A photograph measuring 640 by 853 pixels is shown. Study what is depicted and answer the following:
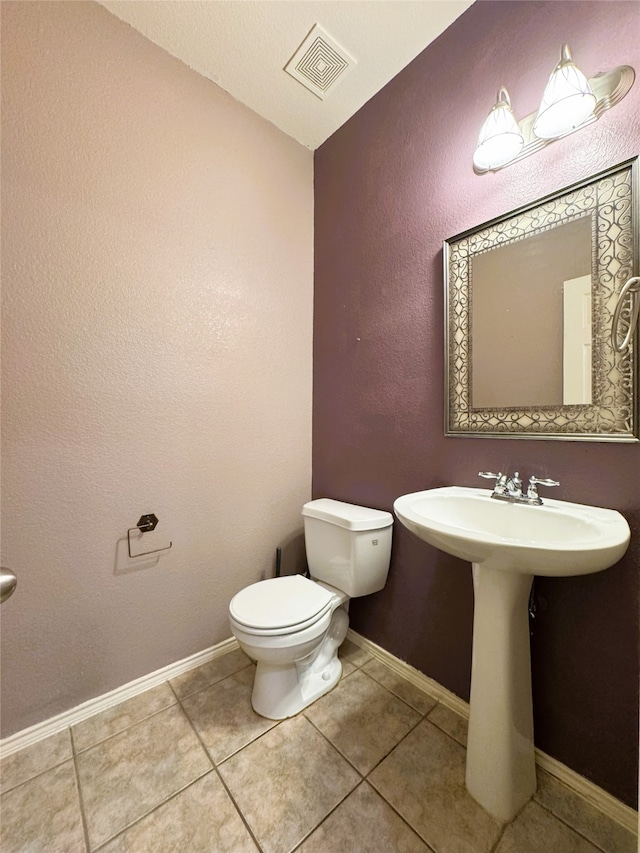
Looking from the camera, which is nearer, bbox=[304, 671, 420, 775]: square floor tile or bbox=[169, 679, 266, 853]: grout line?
bbox=[169, 679, 266, 853]: grout line

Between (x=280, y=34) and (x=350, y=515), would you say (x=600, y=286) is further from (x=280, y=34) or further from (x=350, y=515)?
(x=280, y=34)

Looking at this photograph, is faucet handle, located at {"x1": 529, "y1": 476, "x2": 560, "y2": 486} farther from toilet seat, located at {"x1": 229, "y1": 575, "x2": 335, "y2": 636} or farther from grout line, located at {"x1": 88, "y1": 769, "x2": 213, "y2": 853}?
grout line, located at {"x1": 88, "y1": 769, "x2": 213, "y2": 853}

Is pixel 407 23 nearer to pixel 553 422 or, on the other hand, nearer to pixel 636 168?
pixel 636 168

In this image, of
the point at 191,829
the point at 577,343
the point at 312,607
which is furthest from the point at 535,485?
the point at 191,829

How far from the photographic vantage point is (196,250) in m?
1.43

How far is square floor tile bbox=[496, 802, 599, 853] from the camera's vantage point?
0.82 meters

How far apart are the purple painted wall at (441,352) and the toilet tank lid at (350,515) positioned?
79 millimetres

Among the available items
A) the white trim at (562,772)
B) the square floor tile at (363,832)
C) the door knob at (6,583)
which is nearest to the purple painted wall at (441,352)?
the white trim at (562,772)

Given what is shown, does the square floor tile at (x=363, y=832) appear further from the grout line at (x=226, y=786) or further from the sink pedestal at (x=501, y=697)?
the sink pedestal at (x=501, y=697)

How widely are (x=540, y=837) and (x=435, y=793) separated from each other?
0.84 ft

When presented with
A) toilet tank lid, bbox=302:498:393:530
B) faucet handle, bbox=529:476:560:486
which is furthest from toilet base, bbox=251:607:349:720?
faucet handle, bbox=529:476:560:486

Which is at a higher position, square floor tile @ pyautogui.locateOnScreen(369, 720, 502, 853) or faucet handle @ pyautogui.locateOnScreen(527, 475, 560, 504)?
faucet handle @ pyautogui.locateOnScreen(527, 475, 560, 504)

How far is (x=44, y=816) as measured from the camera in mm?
891

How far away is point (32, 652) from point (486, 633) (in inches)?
56.9
